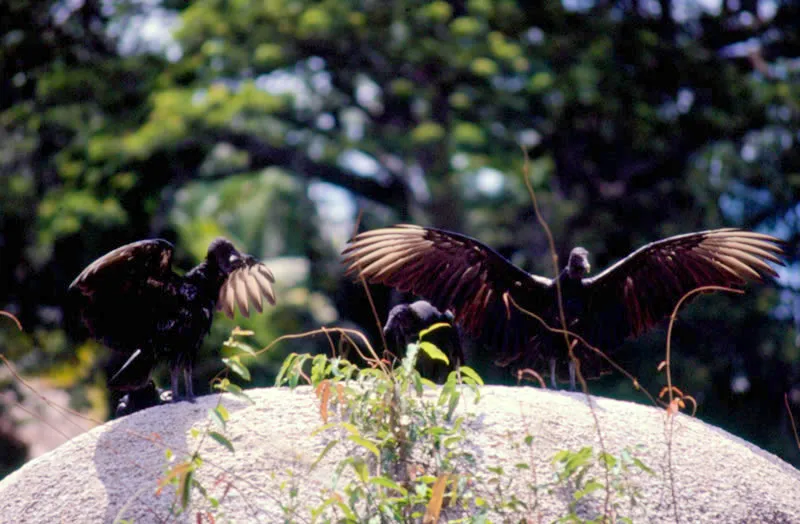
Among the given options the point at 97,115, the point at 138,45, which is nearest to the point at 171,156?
the point at 97,115

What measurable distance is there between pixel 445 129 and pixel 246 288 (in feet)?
25.2

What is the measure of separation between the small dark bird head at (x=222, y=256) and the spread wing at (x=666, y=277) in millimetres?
2097

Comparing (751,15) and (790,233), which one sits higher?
(751,15)

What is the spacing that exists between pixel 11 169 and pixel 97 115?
1.72 meters

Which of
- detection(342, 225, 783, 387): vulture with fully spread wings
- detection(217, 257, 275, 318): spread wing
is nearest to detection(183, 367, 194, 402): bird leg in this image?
detection(217, 257, 275, 318): spread wing

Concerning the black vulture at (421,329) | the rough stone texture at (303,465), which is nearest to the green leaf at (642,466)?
the rough stone texture at (303,465)

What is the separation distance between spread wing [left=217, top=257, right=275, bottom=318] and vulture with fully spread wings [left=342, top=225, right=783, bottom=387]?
1.72ft

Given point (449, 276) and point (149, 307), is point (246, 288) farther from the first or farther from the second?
point (449, 276)

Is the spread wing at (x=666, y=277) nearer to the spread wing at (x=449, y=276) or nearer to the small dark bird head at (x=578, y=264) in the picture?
the small dark bird head at (x=578, y=264)

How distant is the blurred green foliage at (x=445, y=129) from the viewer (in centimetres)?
1263

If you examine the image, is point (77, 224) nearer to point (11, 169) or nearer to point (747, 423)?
point (11, 169)

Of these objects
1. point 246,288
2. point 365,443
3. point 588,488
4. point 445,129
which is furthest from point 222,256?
point 445,129

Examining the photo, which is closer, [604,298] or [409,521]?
[409,521]

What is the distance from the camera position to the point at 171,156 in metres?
13.9
